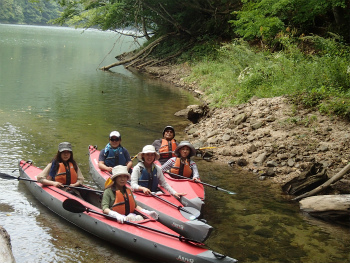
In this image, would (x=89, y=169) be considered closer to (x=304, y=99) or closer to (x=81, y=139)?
(x=81, y=139)

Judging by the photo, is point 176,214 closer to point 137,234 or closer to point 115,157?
point 137,234

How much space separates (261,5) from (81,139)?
1059 centimetres

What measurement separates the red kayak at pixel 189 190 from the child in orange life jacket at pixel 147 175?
185 mm

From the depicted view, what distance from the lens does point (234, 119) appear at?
12.3 m

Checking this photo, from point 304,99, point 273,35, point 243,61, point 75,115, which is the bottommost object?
point 75,115

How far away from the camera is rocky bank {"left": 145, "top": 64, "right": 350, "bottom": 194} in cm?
948

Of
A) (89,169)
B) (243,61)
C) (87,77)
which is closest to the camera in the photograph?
(89,169)

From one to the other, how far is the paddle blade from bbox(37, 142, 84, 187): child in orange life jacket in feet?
6.80

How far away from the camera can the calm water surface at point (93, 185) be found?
20.8 feet

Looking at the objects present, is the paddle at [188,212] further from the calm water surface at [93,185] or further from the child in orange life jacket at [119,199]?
the calm water surface at [93,185]

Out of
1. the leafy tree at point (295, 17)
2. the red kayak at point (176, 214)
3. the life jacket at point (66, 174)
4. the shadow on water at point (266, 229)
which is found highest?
the leafy tree at point (295, 17)

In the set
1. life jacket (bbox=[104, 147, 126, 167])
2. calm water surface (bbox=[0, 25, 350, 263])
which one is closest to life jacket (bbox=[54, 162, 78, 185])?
calm water surface (bbox=[0, 25, 350, 263])

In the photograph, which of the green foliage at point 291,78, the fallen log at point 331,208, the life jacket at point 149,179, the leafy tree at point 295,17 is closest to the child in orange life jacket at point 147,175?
the life jacket at point 149,179

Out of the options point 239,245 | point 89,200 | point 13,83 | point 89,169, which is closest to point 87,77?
point 13,83
